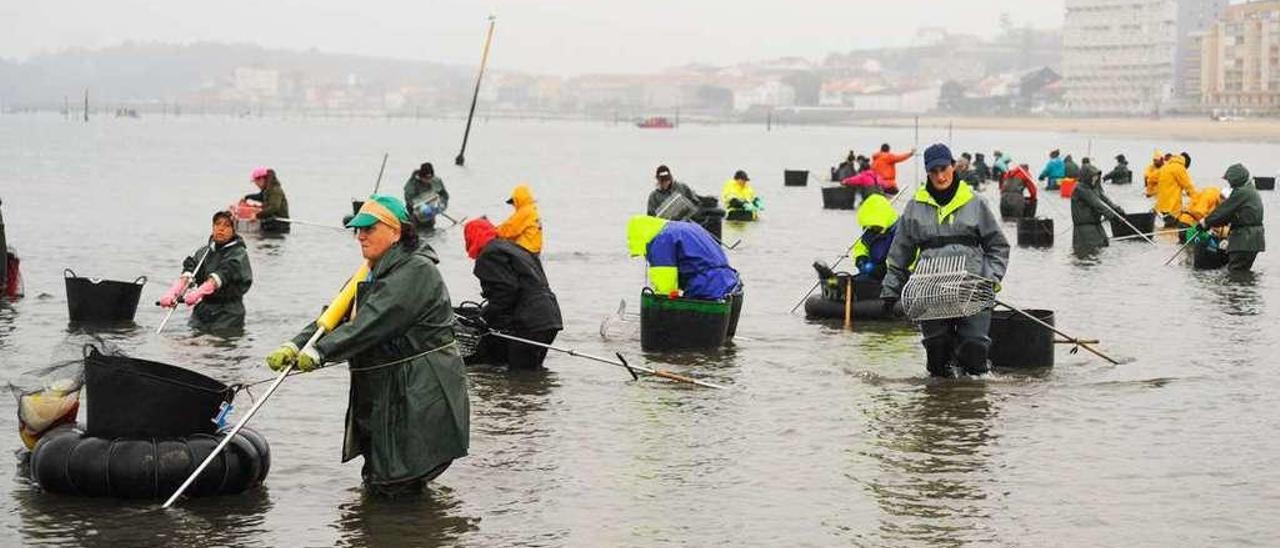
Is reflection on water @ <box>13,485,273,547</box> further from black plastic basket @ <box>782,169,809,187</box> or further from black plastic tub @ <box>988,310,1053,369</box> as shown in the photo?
black plastic basket @ <box>782,169,809,187</box>

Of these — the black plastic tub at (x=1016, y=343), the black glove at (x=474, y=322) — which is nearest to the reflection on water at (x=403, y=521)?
the black glove at (x=474, y=322)

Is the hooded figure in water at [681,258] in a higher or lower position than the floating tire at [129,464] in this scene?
higher

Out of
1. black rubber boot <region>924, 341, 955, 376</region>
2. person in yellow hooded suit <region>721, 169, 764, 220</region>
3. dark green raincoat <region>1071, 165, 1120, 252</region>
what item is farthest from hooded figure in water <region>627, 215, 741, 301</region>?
person in yellow hooded suit <region>721, 169, 764, 220</region>

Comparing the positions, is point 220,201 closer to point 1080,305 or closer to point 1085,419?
point 1080,305

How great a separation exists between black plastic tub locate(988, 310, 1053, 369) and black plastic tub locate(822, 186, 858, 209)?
2830 centimetres

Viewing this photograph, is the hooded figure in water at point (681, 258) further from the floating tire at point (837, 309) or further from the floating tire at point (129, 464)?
the floating tire at point (129, 464)

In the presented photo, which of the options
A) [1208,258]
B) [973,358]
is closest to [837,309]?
[973,358]

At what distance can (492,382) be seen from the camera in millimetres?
13961

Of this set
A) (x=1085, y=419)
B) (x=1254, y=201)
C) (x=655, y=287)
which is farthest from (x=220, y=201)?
(x=1085, y=419)

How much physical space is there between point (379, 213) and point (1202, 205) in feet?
62.9

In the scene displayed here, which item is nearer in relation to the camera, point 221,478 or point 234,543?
point 234,543

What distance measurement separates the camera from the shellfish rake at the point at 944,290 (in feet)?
40.5

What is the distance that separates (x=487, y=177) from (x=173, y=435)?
67.2m

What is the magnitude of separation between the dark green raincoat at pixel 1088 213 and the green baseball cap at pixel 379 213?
19267mm
